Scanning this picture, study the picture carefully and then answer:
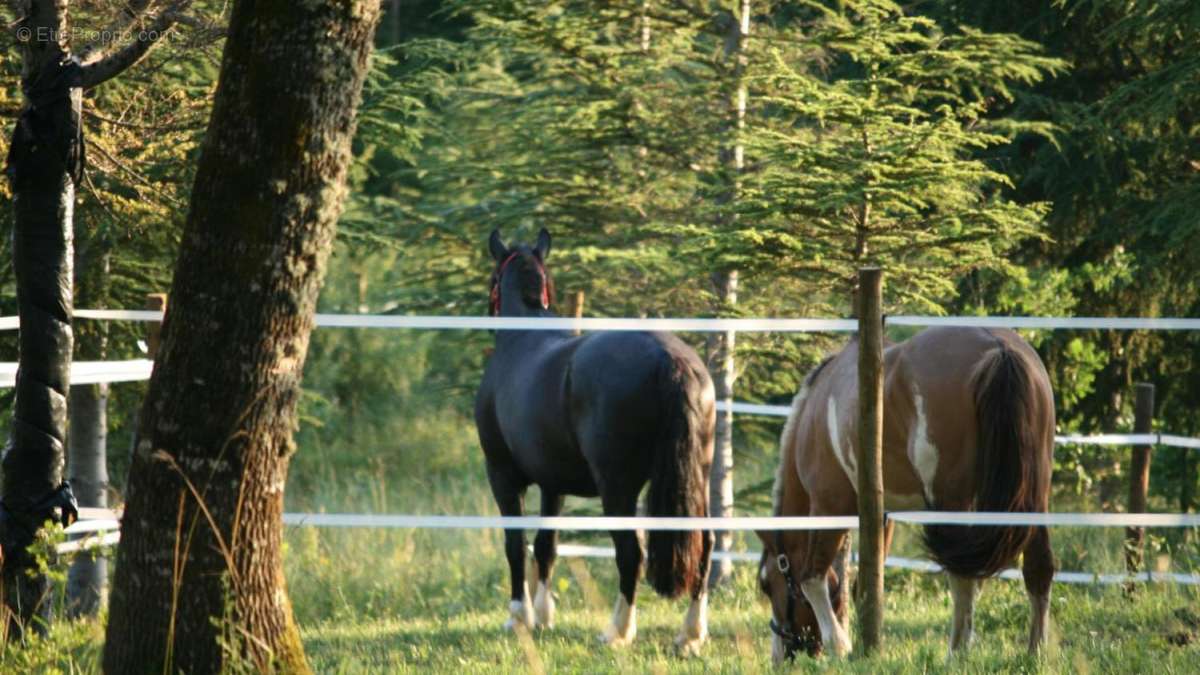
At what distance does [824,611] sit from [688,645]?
2.66 feet

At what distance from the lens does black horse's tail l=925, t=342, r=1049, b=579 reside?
5961 millimetres

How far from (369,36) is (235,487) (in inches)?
54.7

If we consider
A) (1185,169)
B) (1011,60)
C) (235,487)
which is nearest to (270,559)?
(235,487)

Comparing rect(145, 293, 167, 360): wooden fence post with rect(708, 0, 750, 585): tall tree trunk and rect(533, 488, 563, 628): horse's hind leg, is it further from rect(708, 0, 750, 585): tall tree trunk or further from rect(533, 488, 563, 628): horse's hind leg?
rect(708, 0, 750, 585): tall tree trunk

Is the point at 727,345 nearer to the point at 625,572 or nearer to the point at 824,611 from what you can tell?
the point at 625,572

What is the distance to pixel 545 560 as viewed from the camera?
898cm

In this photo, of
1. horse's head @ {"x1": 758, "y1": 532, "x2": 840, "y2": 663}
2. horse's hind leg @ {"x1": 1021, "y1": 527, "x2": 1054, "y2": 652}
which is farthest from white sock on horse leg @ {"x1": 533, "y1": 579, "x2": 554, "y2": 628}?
horse's hind leg @ {"x1": 1021, "y1": 527, "x2": 1054, "y2": 652}

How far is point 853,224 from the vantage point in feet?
31.4

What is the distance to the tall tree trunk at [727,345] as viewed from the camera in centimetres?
1105

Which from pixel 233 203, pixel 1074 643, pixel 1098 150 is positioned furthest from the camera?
pixel 1098 150

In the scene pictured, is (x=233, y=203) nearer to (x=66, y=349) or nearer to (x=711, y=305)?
(x=66, y=349)

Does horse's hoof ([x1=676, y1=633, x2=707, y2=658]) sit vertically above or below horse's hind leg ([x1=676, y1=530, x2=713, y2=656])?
below

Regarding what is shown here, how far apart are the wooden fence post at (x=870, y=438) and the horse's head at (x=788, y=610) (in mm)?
1685

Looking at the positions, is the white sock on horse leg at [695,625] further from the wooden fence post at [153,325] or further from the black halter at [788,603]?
the wooden fence post at [153,325]
